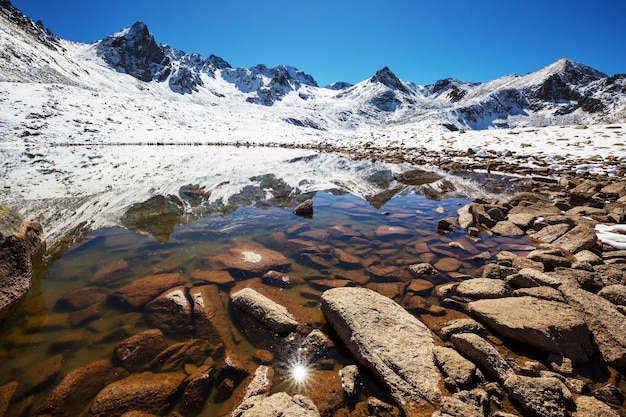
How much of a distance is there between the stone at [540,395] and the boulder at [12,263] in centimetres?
740

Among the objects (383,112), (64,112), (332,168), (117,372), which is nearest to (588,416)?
(117,372)

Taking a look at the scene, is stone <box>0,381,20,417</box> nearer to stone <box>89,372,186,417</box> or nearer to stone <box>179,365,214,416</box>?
stone <box>89,372,186,417</box>

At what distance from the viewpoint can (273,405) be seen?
2.97 meters

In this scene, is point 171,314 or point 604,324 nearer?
point 604,324

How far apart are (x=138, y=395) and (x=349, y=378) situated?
101 inches

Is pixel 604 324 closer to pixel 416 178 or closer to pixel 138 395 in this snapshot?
pixel 138 395

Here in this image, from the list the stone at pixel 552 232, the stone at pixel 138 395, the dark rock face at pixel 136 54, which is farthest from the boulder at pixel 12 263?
the dark rock face at pixel 136 54

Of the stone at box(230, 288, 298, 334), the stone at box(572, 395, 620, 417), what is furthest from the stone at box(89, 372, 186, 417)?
the stone at box(572, 395, 620, 417)

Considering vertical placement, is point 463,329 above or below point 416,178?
Result: below

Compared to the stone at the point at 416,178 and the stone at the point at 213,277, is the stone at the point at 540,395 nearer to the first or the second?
the stone at the point at 213,277

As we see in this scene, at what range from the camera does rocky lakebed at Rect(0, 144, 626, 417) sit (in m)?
3.23

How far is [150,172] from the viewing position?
18672 mm

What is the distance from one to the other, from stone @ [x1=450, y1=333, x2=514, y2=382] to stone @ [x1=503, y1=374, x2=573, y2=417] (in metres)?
0.20

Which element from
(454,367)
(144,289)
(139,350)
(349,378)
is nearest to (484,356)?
(454,367)
